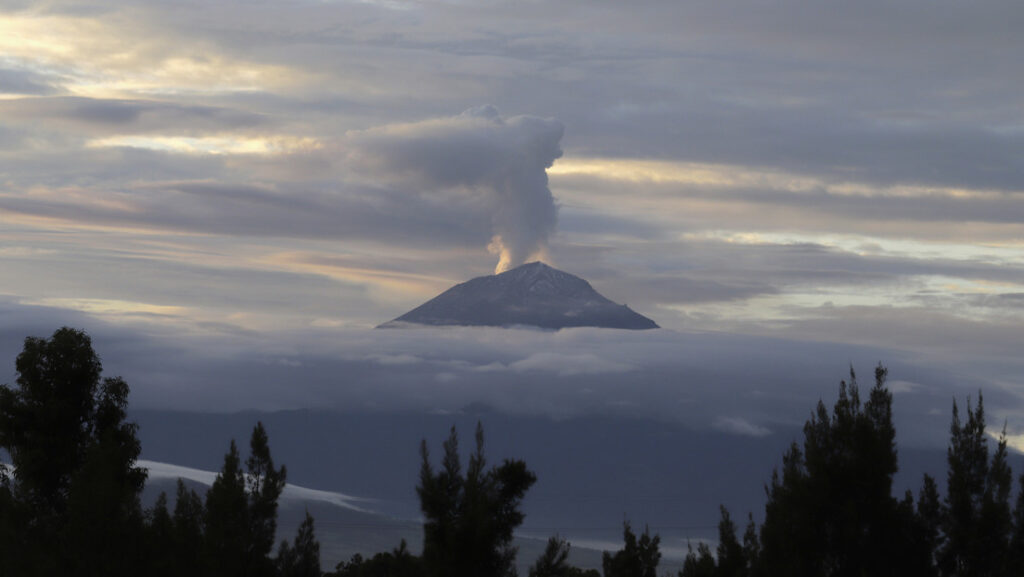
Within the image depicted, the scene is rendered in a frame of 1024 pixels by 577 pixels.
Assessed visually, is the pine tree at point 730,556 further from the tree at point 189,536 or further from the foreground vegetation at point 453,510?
the tree at point 189,536

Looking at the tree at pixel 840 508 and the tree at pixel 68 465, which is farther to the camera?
the tree at pixel 68 465

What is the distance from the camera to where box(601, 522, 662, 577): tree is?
5209 cm

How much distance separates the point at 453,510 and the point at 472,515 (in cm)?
127

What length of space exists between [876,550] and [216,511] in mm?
26420

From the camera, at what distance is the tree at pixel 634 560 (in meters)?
52.1

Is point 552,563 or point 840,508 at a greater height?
point 840,508

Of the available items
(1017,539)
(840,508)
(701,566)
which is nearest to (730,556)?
(701,566)

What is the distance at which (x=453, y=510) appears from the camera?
4212 cm

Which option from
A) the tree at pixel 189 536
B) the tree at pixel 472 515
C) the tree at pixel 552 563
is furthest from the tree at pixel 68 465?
the tree at pixel 552 563

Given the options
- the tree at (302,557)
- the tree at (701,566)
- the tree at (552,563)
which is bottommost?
the tree at (302,557)

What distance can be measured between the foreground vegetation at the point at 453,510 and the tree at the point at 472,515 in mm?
45

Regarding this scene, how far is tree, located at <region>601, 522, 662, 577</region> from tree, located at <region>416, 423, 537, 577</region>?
35.0 ft

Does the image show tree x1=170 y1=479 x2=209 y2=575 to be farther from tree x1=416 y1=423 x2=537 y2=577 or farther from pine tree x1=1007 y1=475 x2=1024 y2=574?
pine tree x1=1007 y1=475 x2=1024 y2=574

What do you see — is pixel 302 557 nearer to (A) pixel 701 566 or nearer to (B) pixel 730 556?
(A) pixel 701 566
